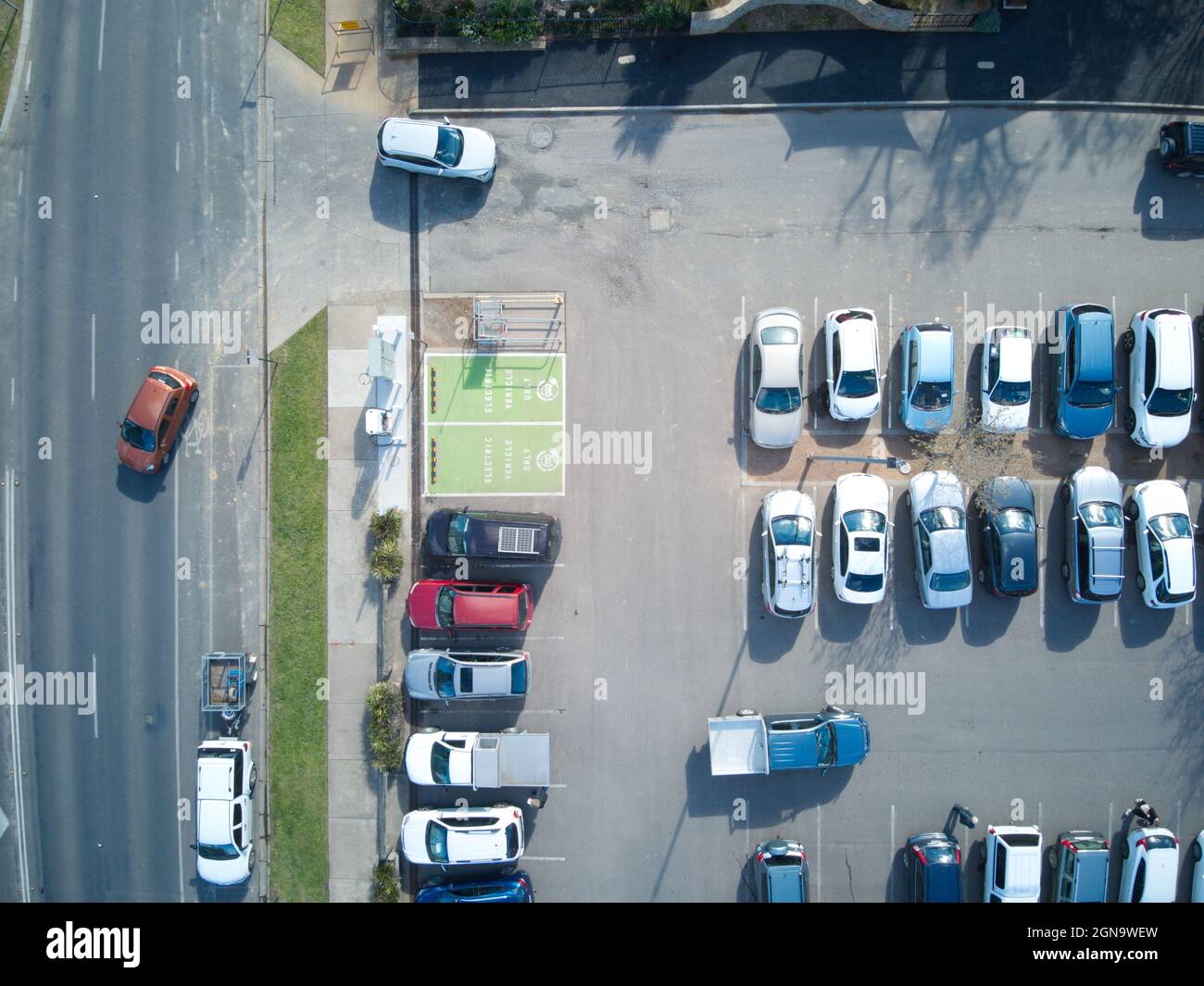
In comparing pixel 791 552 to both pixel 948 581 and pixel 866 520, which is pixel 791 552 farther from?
pixel 948 581

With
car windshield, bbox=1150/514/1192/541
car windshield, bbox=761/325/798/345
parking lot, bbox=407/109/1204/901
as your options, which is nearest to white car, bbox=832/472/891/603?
parking lot, bbox=407/109/1204/901

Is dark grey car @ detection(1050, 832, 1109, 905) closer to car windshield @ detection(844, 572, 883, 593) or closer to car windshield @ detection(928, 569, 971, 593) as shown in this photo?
car windshield @ detection(928, 569, 971, 593)

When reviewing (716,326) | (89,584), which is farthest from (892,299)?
(89,584)

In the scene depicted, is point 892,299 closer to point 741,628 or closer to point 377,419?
point 741,628

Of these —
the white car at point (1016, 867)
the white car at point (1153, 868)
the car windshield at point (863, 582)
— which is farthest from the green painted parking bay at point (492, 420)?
the white car at point (1153, 868)

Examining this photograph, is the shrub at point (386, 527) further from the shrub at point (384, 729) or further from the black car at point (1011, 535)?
the black car at point (1011, 535)

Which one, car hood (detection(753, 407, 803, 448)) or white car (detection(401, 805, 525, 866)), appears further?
car hood (detection(753, 407, 803, 448))

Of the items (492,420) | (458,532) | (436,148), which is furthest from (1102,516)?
(436,148)
